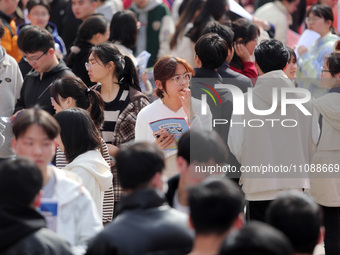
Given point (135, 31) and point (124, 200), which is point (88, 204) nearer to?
point (124, 200)

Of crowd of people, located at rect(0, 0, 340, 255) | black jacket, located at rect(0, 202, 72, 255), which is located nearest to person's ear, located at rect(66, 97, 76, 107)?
crowd of people, located at rect(0, 0, 340, 255)

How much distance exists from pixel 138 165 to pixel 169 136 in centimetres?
189

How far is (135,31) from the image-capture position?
25.5 ft

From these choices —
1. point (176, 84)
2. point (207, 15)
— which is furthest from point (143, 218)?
point (207, 15)

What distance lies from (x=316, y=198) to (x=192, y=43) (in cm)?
275

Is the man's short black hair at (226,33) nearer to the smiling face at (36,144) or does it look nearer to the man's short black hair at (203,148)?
the man's short black hair at (203,148)

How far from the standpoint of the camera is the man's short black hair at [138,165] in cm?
374

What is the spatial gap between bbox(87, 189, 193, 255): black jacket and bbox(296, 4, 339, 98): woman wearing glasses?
14.0 feet

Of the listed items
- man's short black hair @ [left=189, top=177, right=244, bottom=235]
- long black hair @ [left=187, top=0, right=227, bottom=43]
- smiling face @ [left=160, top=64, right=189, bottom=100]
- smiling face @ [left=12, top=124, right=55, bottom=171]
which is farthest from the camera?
long black hair @ [left=187, top=0, right=227, bottom=43]

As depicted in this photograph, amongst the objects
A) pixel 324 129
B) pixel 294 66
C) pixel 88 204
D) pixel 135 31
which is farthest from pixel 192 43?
pixel 88 204

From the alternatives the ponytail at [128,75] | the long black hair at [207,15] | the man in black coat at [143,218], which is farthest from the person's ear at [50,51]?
the man in black coat at [143,218]

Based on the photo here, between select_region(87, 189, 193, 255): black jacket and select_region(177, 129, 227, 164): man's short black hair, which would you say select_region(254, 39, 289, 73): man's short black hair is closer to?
select_region(177, 129, 227, 164): man's short black hair

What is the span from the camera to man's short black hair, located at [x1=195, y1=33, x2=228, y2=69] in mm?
6160

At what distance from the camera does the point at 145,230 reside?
11.7 feet
